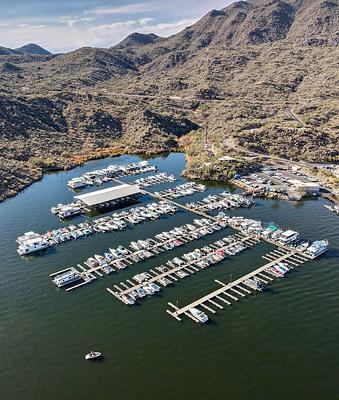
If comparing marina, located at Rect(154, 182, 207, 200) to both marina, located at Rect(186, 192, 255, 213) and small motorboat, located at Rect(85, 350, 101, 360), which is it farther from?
small motorboat, located at Rect(85, 350, 101, 360)

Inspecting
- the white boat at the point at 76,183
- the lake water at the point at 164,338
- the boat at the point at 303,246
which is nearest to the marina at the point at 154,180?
the white boat at the point at 76,183

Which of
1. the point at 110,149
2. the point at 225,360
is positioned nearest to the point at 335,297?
the point at 225,360

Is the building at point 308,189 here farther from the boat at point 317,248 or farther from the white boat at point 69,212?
the white boat at point 69,212

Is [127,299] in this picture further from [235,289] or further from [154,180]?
[154,180]

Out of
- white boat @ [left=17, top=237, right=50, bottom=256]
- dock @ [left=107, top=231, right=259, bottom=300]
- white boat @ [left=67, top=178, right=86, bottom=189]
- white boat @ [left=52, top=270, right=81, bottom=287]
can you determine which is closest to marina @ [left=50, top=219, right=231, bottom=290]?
white boat @ [left=52, top=270, right=81, bottom=287]

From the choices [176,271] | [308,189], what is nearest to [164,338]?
[176,271]
